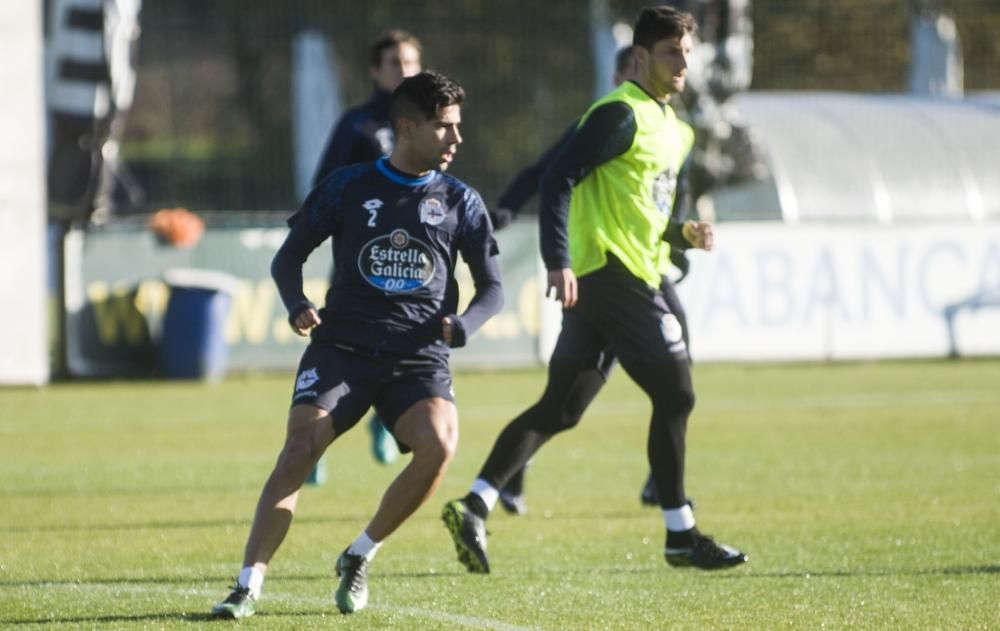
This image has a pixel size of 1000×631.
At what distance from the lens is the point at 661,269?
9.01 m

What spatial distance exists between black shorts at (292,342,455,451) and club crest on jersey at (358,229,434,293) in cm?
26

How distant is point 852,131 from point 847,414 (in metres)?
10.6

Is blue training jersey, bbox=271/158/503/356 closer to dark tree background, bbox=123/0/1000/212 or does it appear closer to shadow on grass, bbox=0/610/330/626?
shadow on grass, bbox=0/610/330/626

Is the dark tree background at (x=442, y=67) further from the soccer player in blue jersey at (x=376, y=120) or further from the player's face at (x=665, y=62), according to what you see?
the player's face at (x=665, y=62)

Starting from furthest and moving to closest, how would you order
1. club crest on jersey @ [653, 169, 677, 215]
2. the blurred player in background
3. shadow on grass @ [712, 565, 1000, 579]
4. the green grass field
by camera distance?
1. the blurred player in background
2. club crest on jersey @ [653, 169, 677, 215]
3. shadow on grass @ [712, 565, 1000, 579]
4. the green grass field

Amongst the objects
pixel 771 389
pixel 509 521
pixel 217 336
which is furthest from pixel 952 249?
pixel 509 521

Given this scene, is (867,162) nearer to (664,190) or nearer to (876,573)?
(664,190)

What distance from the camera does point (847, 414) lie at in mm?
16484

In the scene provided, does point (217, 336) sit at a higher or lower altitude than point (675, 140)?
lower

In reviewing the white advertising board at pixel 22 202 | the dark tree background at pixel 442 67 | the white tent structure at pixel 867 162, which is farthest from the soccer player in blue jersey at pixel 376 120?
the dark tree background at pixel 442 67

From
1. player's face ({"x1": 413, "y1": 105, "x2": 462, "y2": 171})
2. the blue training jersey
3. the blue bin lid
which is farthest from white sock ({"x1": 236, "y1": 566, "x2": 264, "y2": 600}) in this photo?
the blue bin lid

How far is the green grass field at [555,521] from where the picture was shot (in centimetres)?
764

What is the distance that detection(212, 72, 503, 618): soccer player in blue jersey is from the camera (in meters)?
7.40

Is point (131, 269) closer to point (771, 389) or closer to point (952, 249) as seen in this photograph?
point (771, 389)
